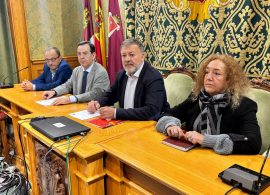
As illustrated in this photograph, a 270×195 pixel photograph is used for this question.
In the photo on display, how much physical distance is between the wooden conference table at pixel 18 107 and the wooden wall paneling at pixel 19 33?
842 millimetres

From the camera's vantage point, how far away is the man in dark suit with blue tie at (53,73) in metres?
2.79

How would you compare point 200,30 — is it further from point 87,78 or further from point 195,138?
point 195,138

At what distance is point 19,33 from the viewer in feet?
11.8

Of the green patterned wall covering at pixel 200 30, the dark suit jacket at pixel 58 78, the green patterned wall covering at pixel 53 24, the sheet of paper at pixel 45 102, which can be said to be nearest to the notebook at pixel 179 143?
the green patterned wall covering at pixel 200 30

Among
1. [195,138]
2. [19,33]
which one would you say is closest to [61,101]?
[195,138]

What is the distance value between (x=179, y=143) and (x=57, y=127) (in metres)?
0.71

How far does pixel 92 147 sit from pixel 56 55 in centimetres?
190

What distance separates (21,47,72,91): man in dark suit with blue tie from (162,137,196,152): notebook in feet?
6.02

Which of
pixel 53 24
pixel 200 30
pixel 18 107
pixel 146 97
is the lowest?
pixel 18 107

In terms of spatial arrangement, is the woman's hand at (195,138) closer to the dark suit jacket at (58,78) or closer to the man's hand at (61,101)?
the man's hand at (61,101)

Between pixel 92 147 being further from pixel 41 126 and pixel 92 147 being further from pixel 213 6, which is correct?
pixel 213 6

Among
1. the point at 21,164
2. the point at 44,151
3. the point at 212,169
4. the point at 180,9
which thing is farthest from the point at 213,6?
the point at 21,164

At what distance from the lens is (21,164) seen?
2.54 metres

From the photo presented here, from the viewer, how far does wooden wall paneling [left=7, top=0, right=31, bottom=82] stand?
3.50 metres
